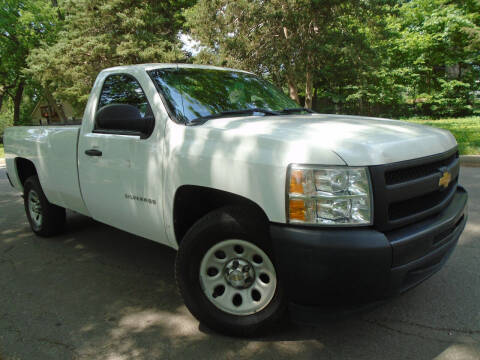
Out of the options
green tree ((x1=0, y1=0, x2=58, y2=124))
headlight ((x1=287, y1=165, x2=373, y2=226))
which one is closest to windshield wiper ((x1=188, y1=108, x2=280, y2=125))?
headlight ((x1=287, y1=165, x2=373, y2=226))

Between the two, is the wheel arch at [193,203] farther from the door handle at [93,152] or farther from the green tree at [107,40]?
the green tree at [107,40]

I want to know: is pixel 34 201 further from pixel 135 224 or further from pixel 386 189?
pixel 386 189

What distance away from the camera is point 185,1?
27.3 m

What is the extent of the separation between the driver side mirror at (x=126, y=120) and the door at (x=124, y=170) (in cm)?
5

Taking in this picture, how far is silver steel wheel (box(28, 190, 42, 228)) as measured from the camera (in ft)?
15.8

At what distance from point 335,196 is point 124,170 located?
176 centimetres

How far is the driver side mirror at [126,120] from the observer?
2855 millimetres

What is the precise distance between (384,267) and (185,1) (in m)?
28.6

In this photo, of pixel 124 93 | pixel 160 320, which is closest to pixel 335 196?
pixel 160 320

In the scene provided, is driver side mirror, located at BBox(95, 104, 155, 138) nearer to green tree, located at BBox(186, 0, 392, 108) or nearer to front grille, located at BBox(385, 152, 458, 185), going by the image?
front grille, located at BBox(385, 152, 458, 185)

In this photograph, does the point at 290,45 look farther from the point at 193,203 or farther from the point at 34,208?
the point at 193,203

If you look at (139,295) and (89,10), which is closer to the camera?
(139,295)

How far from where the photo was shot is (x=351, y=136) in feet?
7.55

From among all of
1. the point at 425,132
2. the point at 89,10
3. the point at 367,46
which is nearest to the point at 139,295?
the point at 425,132
